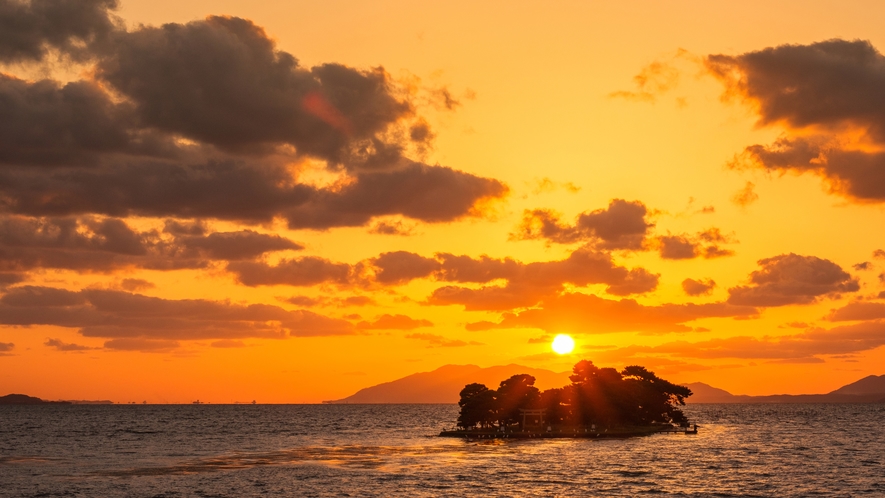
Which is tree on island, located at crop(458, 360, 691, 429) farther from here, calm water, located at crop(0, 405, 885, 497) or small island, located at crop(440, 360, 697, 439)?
calm water, located at crop(0, 405, 885, 497)

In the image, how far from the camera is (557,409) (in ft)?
631

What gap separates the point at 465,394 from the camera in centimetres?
18888

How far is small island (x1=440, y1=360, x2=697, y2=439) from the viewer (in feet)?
608

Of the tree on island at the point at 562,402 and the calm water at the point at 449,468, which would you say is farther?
the tree on island at the point at 562,402

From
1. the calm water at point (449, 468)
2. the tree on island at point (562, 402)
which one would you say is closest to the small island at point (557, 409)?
the tree on island at point (562, 402)

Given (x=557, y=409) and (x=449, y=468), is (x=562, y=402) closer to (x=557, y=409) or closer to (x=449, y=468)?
(x=557, y=409)

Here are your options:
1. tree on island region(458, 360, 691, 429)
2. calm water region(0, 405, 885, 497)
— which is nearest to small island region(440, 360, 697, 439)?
tree on island region(458, 360, 691, 429)

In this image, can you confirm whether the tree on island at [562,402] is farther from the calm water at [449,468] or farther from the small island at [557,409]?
the calm water at [449,468]

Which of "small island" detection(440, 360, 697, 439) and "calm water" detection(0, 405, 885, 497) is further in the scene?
"small island" detection(440, 360, 697, 439)

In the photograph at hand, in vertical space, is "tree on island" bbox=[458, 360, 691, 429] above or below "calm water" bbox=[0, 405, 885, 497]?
above

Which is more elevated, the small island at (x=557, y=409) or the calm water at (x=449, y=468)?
the small island at (x=557, y=409)

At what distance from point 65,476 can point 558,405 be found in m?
110

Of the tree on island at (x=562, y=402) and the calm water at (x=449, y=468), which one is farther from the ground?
the tree on island at (x=562, y=402)

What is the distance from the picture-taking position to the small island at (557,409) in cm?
18525
